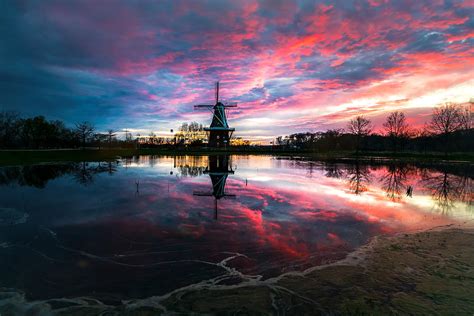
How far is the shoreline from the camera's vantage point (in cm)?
565

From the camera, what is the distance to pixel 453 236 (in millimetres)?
10398

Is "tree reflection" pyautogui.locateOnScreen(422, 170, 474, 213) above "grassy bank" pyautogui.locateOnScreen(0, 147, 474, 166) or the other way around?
the other way around

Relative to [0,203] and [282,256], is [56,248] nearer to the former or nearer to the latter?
[282,256]

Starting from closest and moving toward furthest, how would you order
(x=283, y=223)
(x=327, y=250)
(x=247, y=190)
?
(x=327, y=250) < (x=283, y=223) < (x=247, y=190)

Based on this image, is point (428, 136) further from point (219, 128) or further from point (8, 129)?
point (8, 129)

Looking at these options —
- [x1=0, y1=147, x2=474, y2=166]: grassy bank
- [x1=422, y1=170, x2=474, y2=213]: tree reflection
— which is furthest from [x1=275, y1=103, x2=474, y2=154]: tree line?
[x1=422, y1=170, x2=474, y2=213]: tree reflection

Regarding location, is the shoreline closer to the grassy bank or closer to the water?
the water

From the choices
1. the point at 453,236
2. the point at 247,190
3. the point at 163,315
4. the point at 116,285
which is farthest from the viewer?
the point at 247,190

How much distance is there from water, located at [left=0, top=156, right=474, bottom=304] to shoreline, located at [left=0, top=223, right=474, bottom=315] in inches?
14.0

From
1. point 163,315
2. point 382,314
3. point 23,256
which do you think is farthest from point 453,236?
point 23,256

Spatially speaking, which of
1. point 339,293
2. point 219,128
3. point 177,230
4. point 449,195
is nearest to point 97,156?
point 219,128

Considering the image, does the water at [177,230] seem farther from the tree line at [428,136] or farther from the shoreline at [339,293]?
the tree line at [428,136]

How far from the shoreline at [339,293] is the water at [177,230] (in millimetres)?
356

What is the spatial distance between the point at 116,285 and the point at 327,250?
6.62 m
